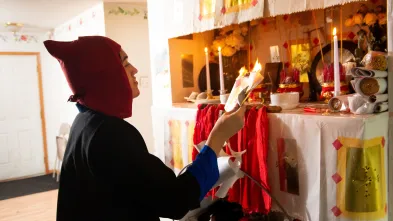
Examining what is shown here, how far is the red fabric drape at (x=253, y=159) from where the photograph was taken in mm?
1364

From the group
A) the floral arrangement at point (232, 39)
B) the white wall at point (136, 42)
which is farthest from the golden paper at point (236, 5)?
the white wall at point (136, 42)

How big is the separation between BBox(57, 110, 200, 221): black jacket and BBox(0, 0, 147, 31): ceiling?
93.6 inches

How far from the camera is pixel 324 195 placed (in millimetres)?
1217

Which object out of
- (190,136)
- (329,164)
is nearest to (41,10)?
Result: (190,136)

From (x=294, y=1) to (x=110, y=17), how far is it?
7.35 feet

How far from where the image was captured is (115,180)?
956 millimetres

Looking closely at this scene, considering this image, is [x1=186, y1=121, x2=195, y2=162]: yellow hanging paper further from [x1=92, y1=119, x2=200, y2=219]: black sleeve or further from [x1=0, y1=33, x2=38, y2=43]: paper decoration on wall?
[x1=0, y1=33, x2=38, y2=43]: paper decoration on wall

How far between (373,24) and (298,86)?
1.28 ft

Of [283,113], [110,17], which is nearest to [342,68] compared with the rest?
[283,113]

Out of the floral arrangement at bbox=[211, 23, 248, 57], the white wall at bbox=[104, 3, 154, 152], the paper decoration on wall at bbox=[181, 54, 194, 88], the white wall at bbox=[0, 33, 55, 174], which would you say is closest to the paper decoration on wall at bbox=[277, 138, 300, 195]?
the floral arrangement at bbox=[211, 23, 248, 57]

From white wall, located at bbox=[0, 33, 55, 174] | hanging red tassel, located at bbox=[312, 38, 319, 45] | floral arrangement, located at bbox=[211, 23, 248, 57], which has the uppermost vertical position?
white wall, located at bbox=[0, 33, 55, 174]

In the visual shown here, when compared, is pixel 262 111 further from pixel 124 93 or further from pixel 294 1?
pixel 124 93

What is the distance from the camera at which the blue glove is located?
105 centimetres

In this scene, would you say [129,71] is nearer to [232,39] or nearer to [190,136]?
[190,136]
